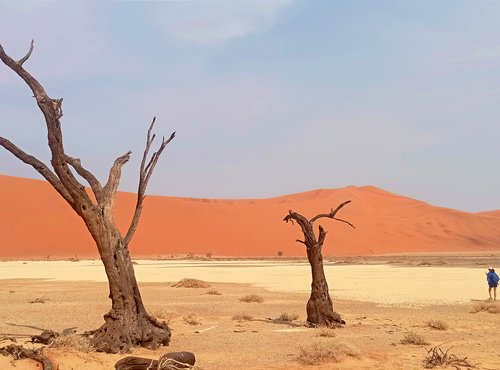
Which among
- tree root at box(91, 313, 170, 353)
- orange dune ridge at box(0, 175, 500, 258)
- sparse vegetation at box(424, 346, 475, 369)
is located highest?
orange dune ridge at box(0, 175, 500, 258)

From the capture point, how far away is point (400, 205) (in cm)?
13525

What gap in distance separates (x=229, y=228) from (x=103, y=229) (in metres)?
98.1

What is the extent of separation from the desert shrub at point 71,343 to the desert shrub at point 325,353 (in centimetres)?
354

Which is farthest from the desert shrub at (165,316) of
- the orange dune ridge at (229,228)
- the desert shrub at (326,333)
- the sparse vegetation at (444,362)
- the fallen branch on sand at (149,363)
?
the orange dune ridge at (229,228)

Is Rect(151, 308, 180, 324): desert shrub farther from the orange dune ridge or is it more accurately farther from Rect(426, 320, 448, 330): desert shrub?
the orange dune ridge

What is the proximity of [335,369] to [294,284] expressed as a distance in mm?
23366

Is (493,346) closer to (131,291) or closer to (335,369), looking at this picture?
(335,369)

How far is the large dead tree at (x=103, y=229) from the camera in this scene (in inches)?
401

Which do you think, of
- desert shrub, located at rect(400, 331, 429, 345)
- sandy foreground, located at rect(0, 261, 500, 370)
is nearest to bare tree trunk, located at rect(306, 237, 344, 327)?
sandy foreground, located at rect(0, 261, 500, 370)

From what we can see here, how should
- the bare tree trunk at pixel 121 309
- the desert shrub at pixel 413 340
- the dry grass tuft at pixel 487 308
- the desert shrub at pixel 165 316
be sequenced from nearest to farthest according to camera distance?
the bare tree trunk at pixel 121 309 → the desert shrub at pixel 413 340 → the desert shrub at pixel 165 316 → the dry grass tuft at pixel 487 308

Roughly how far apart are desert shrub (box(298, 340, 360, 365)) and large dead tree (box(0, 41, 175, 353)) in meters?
2.68

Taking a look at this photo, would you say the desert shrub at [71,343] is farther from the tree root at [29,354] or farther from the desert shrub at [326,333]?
the desert shrub at [326,333]

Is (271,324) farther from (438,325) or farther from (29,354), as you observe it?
(29,354)

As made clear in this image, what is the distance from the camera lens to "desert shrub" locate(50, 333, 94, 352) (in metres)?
8.78
